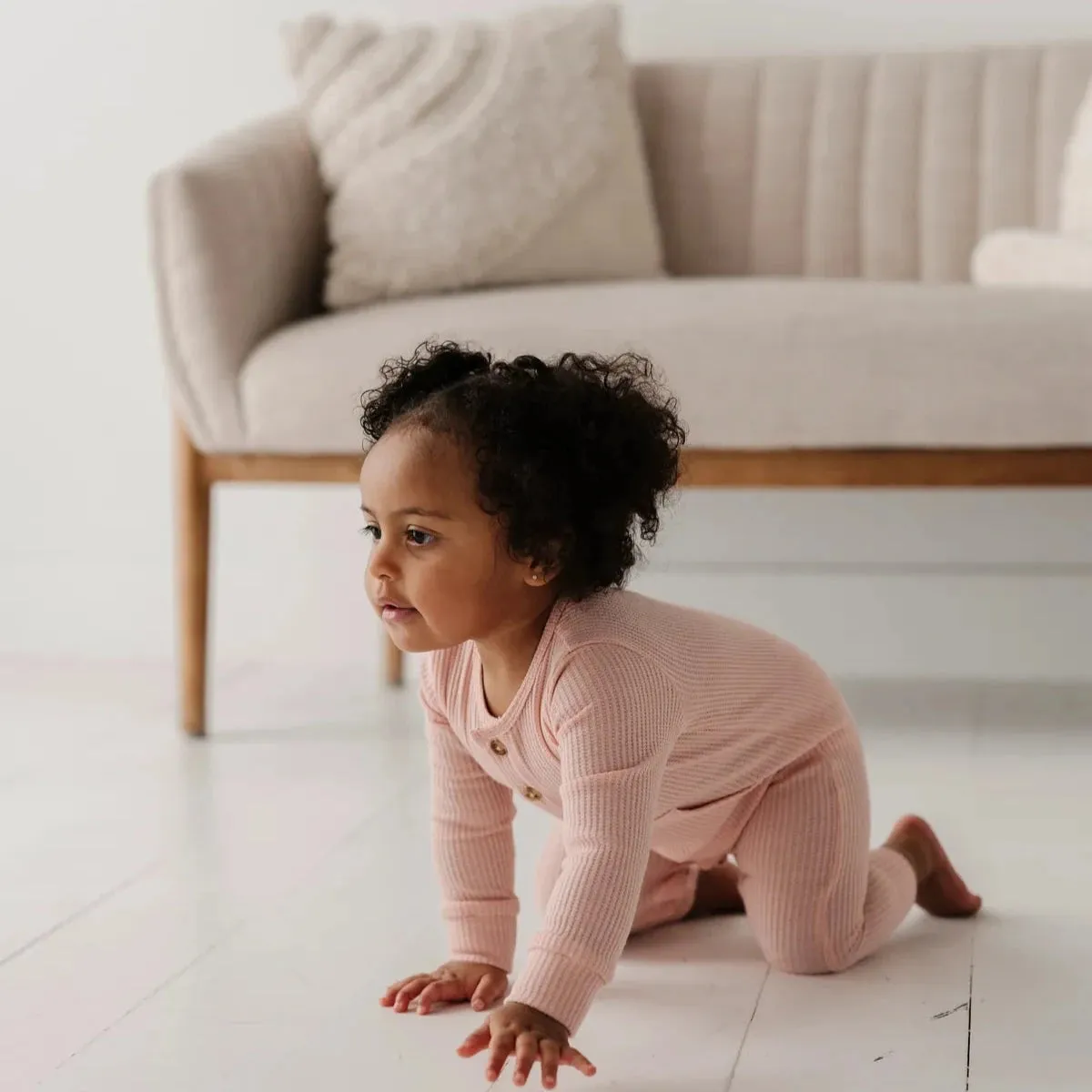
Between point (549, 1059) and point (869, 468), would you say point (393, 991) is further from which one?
point (869, 468)

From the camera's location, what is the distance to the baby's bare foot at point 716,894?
1.22 metres

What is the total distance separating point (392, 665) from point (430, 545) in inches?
50.0

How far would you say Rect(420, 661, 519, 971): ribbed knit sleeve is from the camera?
3.49 ft

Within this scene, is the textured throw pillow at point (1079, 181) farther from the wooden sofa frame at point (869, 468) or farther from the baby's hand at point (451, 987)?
the baby's hand at point (451, 987)

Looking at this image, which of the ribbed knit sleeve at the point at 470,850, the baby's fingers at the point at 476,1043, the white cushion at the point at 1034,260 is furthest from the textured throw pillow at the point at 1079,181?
the baby's fingers at the point at 476,1043

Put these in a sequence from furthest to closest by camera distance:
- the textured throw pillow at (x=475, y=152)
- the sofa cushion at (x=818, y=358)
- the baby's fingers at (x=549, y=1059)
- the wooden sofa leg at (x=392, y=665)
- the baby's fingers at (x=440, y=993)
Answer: the wooden sofa leg at (x=392, y=665), the textured throw pillow at (x=475, y=152), the sofa cushion at (x=818, y=358), the baby's fingers at (x=440, y=993), the baby's fingers at (x=549, y=1059)

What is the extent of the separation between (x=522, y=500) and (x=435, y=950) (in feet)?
1.30

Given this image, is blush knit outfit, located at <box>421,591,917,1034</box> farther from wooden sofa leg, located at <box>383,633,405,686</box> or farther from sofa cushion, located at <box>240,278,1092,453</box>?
wooden sofa leg, located at <box>383,633,405,686</box>

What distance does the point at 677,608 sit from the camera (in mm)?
1060

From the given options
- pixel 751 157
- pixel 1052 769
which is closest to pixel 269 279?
pixel 751 157

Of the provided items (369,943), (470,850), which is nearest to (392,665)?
(369,943)

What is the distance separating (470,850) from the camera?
1.08 metres

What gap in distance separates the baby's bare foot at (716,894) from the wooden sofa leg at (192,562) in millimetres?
810

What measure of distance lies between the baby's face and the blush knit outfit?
0.19 ft
